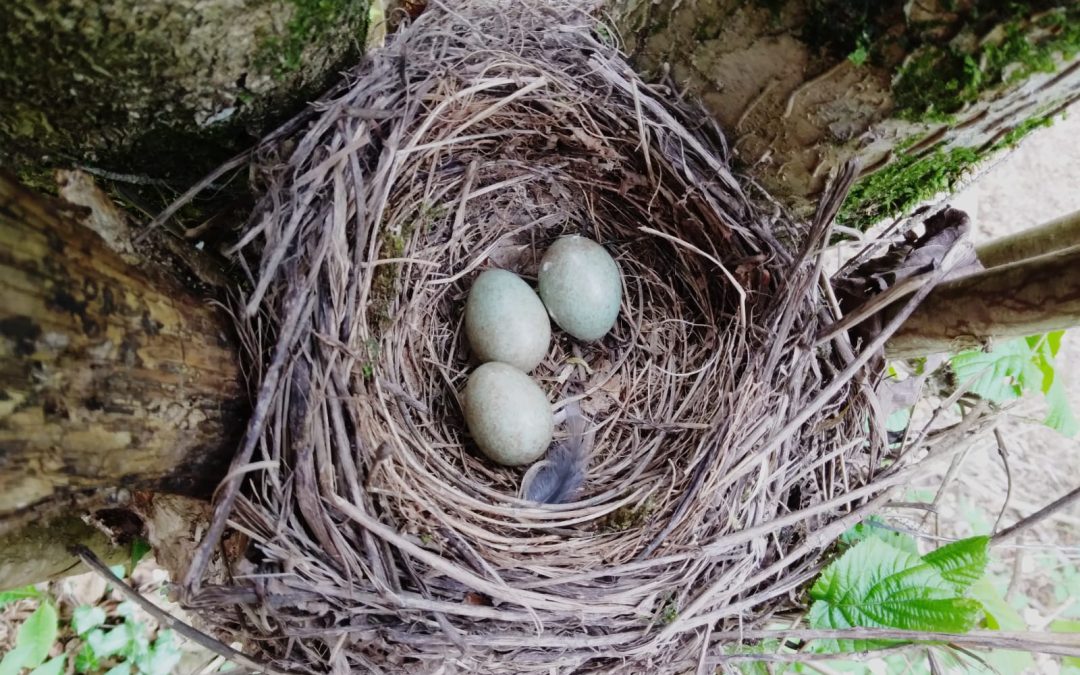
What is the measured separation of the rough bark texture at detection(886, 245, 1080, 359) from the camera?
0.93 m

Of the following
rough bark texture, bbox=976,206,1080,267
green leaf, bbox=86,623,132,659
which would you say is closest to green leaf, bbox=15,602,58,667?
green leaf, bbox=86,623,132,659

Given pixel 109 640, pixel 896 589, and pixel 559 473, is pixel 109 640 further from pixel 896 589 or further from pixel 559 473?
pixel 896 589

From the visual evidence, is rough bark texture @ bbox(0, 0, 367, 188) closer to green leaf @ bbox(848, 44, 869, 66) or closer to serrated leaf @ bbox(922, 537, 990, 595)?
green leaf @ bbox(848, 44, 869, 66)

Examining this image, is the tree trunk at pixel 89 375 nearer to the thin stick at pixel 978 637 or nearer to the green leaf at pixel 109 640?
the thin stick at pixel 978 637

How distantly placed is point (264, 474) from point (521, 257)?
2.80ft

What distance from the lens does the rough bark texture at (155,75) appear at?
77 centimetres

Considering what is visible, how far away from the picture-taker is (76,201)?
2.66 ft

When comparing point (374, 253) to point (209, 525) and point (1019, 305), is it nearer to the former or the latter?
point (209, 525)

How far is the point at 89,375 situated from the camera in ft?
2.47

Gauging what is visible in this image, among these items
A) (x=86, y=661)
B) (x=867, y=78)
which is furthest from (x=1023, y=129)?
(x=86, y=661)

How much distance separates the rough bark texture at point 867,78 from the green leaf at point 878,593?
66 cm

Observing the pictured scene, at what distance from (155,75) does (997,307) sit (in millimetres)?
1237

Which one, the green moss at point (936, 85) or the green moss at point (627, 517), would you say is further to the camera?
the green moss at point (627, 517)

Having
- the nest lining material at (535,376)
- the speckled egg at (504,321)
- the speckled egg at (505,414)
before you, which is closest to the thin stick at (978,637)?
the nest lining material at (535,376)
